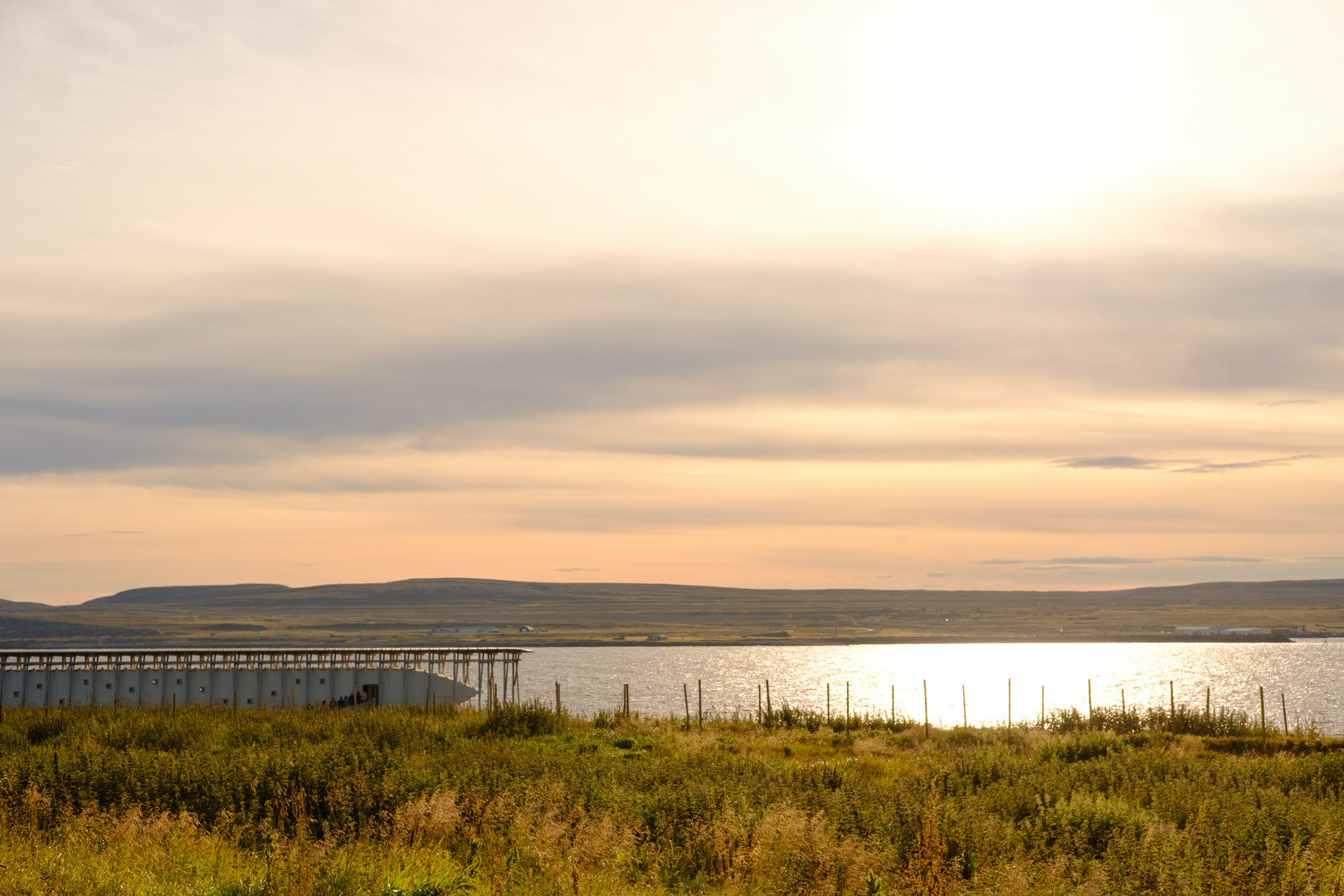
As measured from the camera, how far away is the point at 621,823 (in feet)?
57.6

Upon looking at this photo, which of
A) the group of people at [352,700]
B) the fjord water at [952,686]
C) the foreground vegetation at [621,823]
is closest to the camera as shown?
the foreground vegetation at [621,823]

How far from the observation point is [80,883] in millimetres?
12164

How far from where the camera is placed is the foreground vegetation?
13328mm

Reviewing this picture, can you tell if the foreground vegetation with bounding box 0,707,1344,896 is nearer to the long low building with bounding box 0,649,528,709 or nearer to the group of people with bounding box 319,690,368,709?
the group of people with bounding box 319,690,368,709

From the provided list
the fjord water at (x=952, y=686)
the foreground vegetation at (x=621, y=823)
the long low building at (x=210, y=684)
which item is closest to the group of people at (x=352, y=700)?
the long low building at (x=210, y=684)

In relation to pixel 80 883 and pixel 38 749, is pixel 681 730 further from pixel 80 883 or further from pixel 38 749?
pixel 80 883

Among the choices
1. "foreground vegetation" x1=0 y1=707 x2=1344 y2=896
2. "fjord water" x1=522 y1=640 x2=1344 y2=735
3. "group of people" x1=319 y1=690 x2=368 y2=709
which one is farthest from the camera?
"fjord water" x1=522 y1=640 x2=1344 y2=735

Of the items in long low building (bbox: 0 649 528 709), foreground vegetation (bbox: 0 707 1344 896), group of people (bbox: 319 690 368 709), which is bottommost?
group of people (bbox: 319 690 368 709)

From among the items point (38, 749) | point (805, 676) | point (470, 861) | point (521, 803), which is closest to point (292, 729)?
point (38, 749)

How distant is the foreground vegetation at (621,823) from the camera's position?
1333cm

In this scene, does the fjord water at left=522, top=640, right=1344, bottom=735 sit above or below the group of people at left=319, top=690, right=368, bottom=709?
below

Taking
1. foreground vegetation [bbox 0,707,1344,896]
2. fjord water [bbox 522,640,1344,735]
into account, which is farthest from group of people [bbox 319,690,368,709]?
foreground vegetation [bbox 0,707,1344,896]

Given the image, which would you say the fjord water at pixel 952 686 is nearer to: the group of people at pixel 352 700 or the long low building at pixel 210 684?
the long low building at pixel 210 684

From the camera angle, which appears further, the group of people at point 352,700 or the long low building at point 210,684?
the group of people at point 352,700
